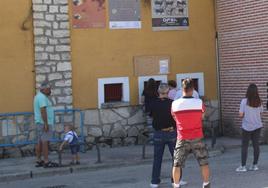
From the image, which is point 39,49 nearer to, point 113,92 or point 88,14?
point 88,14

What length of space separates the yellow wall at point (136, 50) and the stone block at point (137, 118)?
388 mm

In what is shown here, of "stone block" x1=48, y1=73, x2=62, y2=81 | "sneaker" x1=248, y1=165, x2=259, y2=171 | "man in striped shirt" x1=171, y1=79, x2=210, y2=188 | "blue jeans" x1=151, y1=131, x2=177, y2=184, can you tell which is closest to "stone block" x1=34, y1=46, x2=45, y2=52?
"stone block" x1=48, y1=73, x2=62, y2=81

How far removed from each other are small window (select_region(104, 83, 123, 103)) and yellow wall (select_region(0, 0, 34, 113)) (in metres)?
2.12

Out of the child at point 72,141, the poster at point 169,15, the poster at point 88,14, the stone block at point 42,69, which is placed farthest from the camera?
the poster at point 169,15

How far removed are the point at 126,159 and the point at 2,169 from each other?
2815 millimetres

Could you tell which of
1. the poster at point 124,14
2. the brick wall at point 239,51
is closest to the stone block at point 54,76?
the poster at point 124,14

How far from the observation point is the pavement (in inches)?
449

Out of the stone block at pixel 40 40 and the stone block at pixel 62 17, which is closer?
the stone block at pixel 40 40

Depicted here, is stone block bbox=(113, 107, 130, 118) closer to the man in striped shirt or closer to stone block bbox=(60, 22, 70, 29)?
stone block bbox=(60, 22, 70, 29)

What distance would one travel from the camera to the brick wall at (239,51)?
48.8 feet

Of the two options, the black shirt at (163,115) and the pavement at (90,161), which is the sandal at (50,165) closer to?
the pavement at (90,161)

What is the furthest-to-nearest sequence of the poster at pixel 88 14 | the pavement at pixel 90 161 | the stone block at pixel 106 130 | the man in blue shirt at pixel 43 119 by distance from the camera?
the stone block at pixel 106 130 → the poster at pixel 88 14 → the man in blue shirt at pixel 43 119 → the pavement at pixel 90 161

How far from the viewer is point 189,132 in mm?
8156

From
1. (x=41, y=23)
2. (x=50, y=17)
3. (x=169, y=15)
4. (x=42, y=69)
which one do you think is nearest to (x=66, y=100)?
(x=42, y=69)
